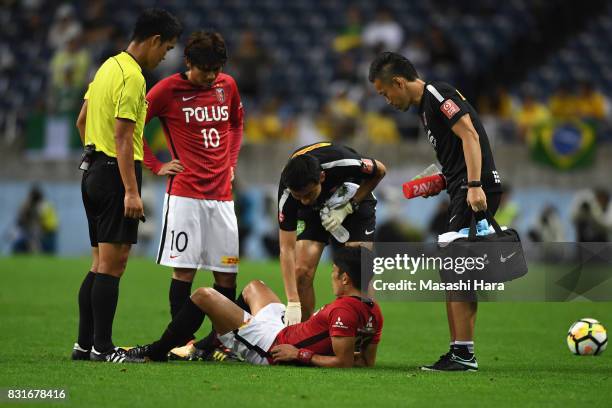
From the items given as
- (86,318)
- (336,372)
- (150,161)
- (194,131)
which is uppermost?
(194,131)

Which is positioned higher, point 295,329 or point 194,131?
point 194,131

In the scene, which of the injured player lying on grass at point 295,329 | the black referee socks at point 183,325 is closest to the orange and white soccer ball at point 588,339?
the injured player lying on grass at point 295,329

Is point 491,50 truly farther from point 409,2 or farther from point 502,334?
point 502,334

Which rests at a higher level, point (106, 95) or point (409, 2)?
point (409, 2)

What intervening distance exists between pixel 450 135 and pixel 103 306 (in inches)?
106

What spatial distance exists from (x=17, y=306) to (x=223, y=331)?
195 inches

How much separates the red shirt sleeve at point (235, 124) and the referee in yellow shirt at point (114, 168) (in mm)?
935

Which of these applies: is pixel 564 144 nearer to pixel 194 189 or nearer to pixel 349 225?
pixel 349 225

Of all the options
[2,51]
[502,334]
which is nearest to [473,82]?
[2,51]

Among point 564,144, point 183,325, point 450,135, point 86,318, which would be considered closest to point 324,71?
point 564,144

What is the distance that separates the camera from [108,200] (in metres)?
7.77

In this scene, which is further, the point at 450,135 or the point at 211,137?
the point at 211,137

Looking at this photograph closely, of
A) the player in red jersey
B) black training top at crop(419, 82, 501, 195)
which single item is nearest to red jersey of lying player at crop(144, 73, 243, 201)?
the player in red jersey

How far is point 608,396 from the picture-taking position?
671 cm
